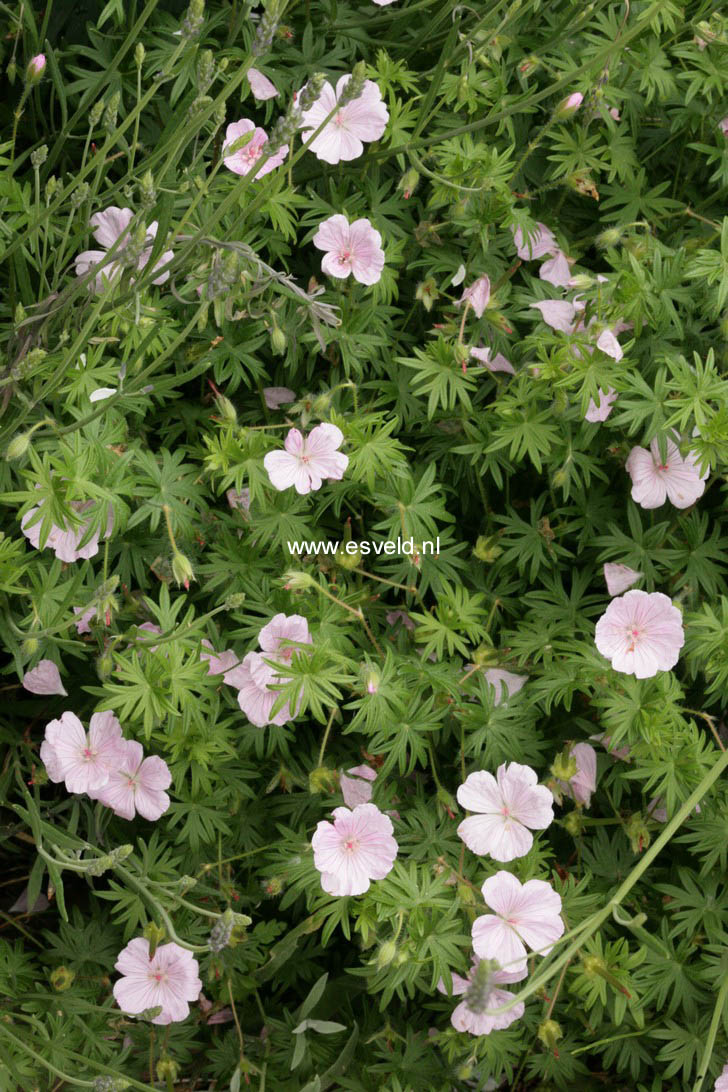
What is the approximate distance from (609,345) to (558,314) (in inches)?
6.7

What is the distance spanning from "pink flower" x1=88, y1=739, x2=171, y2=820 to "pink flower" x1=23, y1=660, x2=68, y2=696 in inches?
6.0

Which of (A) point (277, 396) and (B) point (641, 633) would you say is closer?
(B) point (641, 633)

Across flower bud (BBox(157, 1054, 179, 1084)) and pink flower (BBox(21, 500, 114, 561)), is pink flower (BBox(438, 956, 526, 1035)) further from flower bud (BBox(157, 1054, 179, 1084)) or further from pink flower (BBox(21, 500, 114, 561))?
pink flower (BBox(21, 500, 114, 561))

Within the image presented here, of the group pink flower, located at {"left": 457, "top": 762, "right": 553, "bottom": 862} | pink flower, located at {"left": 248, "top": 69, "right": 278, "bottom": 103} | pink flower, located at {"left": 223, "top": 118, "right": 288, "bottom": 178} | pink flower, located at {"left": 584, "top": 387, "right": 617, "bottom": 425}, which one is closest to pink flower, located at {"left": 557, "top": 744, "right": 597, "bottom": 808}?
pink flower, located at {"left": 457, "top": 762, "right": 553, "bottom": 862}

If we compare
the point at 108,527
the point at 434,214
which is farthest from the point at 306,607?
the point at 434,214

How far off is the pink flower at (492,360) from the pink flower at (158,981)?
1.04m

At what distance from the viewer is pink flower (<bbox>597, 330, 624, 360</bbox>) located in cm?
173

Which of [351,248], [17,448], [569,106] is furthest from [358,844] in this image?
[569,106]

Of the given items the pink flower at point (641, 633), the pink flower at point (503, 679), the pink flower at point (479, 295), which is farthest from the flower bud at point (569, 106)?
the pink flower at point (503, 679)

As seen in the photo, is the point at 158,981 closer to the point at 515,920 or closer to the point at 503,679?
the point at 515,920

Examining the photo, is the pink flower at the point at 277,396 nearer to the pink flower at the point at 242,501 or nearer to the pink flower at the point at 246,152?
the pink flower at the point at 242,501

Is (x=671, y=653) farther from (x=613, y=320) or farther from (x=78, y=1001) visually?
(x=78, y=1001)

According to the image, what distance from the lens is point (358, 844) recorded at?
160 cm

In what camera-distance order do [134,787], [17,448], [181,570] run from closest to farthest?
[17,448], [181,570], [134,787]
